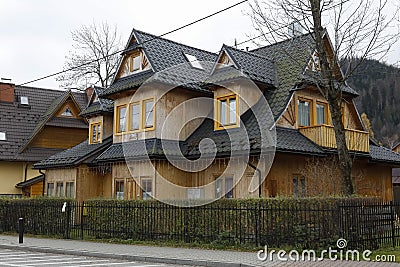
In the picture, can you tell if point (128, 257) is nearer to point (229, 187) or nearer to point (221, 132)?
point (229, 187)

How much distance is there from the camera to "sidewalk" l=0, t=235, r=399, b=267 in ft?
41.8

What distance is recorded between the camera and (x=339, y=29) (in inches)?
675

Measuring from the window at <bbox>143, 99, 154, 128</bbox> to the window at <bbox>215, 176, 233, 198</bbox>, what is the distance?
434cm

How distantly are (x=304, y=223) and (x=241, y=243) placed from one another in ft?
7.56

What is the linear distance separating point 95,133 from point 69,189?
3.64 metres

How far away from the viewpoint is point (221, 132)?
2175 centimetres

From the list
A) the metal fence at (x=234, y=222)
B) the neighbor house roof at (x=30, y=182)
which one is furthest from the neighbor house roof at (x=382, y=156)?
the neighbor house roof at (x=30, y=182)

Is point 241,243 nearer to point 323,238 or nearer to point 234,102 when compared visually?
point 323,238

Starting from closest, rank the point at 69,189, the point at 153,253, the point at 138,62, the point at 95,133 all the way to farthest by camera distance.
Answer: the point at 153,253 < the point at 138,62 < the point at 69,189 < the point at 95,133

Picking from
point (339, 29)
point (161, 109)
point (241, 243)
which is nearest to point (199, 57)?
point (161, 109)

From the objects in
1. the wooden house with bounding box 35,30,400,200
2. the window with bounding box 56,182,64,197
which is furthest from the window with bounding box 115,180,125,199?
the window with bounding box 56,182,64,197

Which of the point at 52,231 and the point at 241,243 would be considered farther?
→ the point at 52,231

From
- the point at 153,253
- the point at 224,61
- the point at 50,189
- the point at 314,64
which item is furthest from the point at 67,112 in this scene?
the point at 153,253

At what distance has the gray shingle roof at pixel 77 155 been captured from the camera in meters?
26.3
